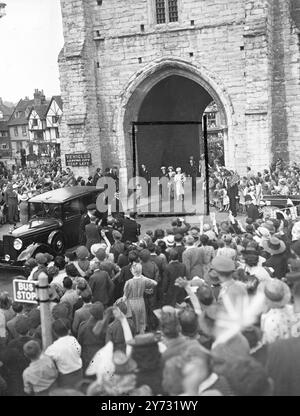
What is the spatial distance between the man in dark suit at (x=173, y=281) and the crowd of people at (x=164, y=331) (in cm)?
2

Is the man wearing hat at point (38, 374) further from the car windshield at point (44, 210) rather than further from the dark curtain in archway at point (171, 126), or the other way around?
the dark curtain in archway at point (171, 126)

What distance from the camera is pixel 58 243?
1323 cm

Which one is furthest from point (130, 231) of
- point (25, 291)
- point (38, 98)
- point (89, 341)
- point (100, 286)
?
point (38, 98)

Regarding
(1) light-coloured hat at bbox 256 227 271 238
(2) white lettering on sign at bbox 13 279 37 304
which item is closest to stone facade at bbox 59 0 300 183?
(1) light-coloured hat at bbox 256 227 271 238

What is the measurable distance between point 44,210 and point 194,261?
597cm

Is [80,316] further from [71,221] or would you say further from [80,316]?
[71,221]

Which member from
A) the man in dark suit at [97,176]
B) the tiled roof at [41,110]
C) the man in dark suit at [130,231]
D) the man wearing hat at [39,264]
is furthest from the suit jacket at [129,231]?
the tiled roof at [41,110]

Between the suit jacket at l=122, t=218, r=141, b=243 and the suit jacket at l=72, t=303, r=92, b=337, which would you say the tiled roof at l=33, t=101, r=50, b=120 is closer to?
the suit jacket at l=122, t=218, r=141, b=243

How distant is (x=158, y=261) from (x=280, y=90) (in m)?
14.5

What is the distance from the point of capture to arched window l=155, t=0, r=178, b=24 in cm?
2158

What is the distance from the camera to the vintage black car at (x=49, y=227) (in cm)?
1255

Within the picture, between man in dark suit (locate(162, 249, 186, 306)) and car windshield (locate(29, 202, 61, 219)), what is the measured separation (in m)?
5.78

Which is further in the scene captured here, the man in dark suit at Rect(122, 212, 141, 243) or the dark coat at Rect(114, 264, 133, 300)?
the man in dark suit at Rect(122, 212, 141, 243)
